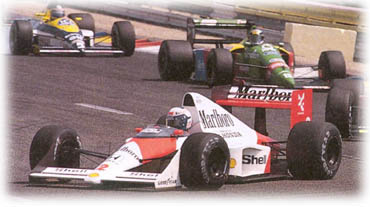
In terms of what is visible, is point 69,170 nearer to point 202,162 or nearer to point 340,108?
point 202,162

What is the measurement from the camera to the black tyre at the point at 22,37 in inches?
969

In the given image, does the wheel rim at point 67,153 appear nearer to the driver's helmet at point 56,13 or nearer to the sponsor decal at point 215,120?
the sponsor decal at point 215,120

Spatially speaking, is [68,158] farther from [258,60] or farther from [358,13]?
[358,13]

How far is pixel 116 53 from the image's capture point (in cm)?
2598

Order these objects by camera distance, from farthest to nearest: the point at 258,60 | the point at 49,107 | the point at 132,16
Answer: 1. the point at 132,16
2. the point at 258,60
3. the point at 49,107

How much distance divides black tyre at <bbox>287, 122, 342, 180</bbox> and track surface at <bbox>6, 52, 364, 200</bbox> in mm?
122

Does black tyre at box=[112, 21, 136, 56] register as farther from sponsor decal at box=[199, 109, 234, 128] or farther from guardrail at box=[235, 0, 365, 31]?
sponsor decal at box=[199, 109, 234, 128]

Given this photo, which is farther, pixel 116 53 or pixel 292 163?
pixel 116 53

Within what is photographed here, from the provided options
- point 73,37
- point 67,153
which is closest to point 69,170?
point 67,153

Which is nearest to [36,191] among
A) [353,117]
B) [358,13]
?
[353,117]

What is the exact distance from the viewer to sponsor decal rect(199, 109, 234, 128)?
470 inches

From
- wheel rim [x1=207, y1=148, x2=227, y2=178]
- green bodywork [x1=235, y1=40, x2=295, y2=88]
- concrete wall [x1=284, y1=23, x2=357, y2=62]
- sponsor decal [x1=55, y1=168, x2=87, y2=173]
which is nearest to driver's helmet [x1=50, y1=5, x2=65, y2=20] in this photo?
concrete wall [x1=284, y1=23, x2=357, y2=62]

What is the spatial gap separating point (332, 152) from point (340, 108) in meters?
3.34

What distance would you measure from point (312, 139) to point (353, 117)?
170 inches
